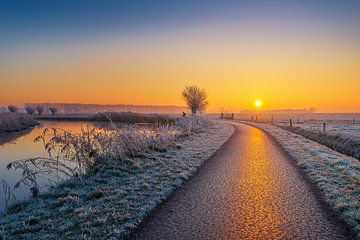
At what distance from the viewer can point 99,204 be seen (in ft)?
27.9

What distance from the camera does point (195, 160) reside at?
1520 cm

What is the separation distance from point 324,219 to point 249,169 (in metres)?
5.82

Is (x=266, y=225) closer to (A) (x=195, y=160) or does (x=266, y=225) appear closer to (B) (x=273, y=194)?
(B) (x=273, y=194)

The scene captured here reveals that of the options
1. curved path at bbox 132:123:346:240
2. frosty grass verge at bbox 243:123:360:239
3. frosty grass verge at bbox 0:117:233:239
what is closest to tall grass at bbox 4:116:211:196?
frosty grass verge at bbox 0:117:233:239

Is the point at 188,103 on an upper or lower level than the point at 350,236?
upper

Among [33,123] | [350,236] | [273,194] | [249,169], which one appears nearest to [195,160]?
[249,169]

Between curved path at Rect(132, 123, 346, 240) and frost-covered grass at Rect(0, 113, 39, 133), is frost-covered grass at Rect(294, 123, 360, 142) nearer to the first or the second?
curved path at Rect(132, 123, 346, 240)

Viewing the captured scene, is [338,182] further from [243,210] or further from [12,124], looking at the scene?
[12,124]

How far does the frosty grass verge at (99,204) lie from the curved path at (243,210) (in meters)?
A: 0.53

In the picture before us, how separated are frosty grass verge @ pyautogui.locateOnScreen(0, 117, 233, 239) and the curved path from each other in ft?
1.73

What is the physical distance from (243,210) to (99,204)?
380cm

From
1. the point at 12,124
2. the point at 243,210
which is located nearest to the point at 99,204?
the point at 243,210

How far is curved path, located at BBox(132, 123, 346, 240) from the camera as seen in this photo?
649 cm

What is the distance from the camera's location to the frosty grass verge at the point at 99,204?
22.1 ft
